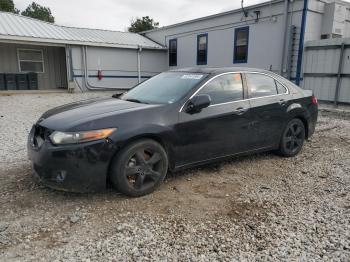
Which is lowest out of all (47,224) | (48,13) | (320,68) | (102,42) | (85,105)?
(47,224)

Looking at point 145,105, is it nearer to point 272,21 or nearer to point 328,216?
point 328,216

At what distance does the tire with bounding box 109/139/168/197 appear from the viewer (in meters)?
3.28

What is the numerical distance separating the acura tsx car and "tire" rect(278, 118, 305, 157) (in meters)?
0.02

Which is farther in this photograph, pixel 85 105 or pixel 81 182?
pixel 85 105

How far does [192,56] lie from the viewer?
58.3 feet

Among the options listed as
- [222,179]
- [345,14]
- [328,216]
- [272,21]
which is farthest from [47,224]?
[345,14]

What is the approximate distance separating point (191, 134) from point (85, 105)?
1490mm

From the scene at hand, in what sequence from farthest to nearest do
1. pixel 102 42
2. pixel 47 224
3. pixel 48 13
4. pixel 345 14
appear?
pixel 48 13 < pixel 102 42 < pixel 345 14 < pixel 47 224

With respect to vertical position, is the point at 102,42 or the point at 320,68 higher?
the point at 102,42

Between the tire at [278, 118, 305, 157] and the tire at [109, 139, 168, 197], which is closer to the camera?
the tire at [109, 139, 168, 197]

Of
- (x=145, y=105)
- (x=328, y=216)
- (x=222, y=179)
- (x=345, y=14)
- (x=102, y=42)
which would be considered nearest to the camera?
(x=328, y=216)

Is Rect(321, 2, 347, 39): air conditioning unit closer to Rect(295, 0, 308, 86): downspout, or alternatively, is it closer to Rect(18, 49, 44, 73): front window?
Rect(295, 0, 308, 86): downspout

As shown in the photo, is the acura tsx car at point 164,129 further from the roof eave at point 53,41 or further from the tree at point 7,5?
the tree at point 7,5

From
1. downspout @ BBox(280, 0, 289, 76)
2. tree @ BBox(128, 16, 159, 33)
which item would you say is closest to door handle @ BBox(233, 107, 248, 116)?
downspout @ BBox(280, 0, 289, 76)
